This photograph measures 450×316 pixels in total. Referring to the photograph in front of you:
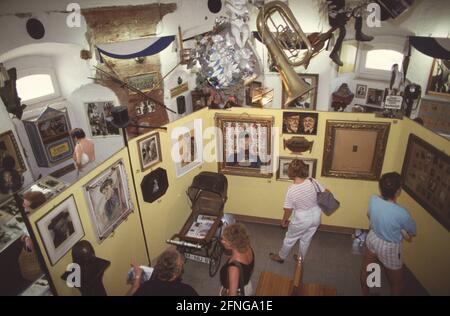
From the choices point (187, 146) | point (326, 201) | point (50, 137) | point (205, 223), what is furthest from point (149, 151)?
point (50, 137)

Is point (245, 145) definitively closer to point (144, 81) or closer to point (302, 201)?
→ point (302, 201)

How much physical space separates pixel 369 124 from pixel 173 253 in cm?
300

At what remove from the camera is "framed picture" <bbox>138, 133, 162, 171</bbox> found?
12.3 ft

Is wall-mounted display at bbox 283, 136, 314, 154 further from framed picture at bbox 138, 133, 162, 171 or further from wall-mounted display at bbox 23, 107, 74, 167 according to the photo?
wall-mounted display at bbox 23, 107, 74, 167

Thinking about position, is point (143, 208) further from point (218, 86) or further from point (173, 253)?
point (218, 86)

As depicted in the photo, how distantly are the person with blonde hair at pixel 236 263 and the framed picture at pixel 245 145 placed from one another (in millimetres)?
1748

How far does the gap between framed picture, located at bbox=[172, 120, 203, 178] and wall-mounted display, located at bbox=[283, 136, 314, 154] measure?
1.29 meters

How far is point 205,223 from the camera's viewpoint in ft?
14.5

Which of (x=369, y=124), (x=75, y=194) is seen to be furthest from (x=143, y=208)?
(x=369, y=124)

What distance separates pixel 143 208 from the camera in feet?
13.2

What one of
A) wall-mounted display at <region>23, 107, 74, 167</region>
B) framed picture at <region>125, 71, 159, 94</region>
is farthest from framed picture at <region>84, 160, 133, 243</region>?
framed picture at <region>125, 71, 159, 94</region>

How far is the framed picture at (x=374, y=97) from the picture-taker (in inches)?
321

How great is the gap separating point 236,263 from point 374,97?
7153mm
